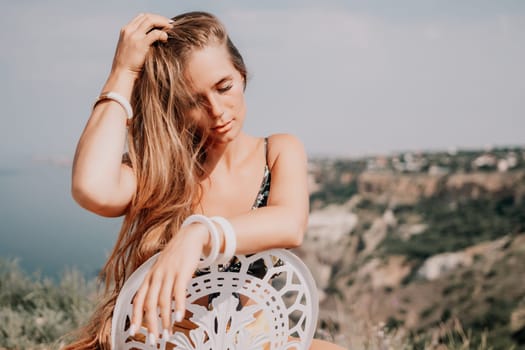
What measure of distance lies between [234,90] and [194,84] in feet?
0.36

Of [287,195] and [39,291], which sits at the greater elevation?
[287,195]

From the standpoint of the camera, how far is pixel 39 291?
3863 millimetres

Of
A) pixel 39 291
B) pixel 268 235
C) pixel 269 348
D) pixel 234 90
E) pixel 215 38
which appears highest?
pixel 215 38

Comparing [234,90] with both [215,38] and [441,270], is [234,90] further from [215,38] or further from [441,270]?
[441,270]

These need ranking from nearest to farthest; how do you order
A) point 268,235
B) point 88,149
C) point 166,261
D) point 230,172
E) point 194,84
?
point 166,261 → point 268,235 → point 88,149 → point 194,84 → point 230,172

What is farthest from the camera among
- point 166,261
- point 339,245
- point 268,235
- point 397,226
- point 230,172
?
point 397,226

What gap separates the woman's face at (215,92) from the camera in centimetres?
159

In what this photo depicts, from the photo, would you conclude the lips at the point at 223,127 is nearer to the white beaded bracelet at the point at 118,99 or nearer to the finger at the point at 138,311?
the white beaded bracelet at the point at 118,99

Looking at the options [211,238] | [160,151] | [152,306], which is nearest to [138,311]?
[152,306]

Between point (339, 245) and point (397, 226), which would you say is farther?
point (397, 226)

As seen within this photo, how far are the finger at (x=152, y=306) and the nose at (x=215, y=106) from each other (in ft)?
1.93

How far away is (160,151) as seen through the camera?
1.61m

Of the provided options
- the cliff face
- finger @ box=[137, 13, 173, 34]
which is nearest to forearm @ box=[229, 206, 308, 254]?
finger @ box=[137, 13, 173, 34]

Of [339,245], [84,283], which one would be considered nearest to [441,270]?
[339,245]
